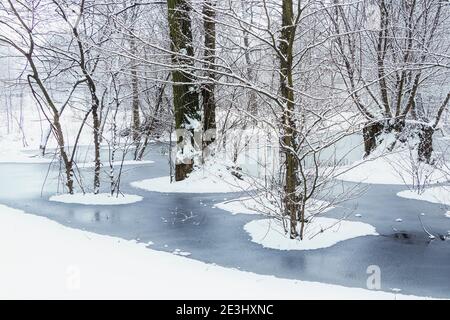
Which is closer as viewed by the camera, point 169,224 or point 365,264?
point 365,264

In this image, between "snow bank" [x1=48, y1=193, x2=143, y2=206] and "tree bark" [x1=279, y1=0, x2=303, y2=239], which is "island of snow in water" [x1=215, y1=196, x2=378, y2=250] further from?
"snow bank" [x1=48, y1=193, x2=143, y2=206]

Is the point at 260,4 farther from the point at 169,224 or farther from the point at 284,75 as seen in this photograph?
the point at 169,224

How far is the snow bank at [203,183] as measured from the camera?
48.1ft

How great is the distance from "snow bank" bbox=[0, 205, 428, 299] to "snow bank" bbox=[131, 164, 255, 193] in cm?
661

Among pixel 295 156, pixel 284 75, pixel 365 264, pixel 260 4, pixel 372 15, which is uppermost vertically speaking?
pixel 372 15

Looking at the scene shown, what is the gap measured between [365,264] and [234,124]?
28.7ft

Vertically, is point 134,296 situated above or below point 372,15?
below

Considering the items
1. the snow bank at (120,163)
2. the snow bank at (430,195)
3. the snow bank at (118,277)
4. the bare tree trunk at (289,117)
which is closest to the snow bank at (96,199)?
the snow bank at (118,277)

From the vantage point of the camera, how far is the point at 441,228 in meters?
10.1

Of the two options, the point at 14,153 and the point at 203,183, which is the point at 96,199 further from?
the point at 14,153

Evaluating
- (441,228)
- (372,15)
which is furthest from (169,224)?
(372,15)

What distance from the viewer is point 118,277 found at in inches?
233

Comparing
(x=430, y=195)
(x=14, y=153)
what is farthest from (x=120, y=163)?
(x=430, y=195)

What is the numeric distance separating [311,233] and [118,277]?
4272 mm
